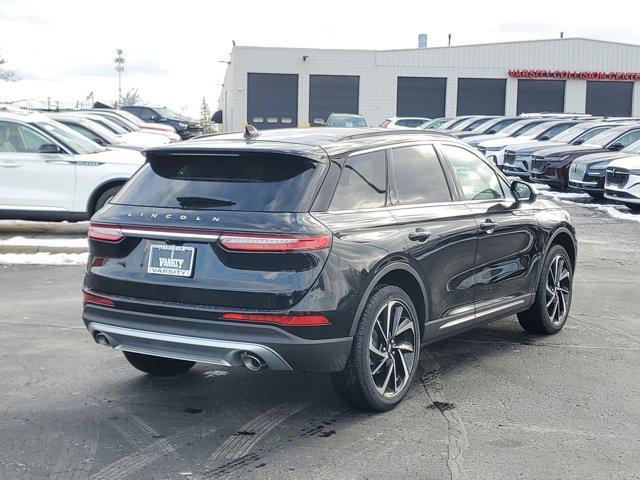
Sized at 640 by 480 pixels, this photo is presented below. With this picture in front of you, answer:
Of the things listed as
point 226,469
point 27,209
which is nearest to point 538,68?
point 27,209

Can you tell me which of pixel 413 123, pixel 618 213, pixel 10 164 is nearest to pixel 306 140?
pixel 10 164

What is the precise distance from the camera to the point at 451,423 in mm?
5465

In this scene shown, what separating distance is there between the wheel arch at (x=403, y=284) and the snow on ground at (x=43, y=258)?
647 centimetres

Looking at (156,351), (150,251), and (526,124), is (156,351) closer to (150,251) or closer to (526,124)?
(150,251)

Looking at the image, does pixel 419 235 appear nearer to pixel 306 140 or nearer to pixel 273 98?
pixel 306 140

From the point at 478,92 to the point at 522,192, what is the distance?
165ft

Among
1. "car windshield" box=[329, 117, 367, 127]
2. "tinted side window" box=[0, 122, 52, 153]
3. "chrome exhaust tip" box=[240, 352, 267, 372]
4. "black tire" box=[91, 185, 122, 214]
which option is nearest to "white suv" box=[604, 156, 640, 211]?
"black tire" box=[91, 185, 122, 214]

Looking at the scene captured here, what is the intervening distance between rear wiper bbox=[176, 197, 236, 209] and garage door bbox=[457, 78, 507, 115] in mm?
52293

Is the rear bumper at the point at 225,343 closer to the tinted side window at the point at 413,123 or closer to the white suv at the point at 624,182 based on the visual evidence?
the white suv at the point at 624,182

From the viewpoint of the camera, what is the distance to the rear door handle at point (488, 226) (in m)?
6.58

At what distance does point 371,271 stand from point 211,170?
3.71ft

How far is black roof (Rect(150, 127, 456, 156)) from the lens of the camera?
5.50 metres

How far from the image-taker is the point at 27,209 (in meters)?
13.3

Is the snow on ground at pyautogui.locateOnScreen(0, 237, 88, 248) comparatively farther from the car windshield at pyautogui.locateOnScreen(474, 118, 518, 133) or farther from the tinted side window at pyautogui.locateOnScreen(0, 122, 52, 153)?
the car windshield at pyautogui.locateOnScreen(474, 118, 518, 133)
